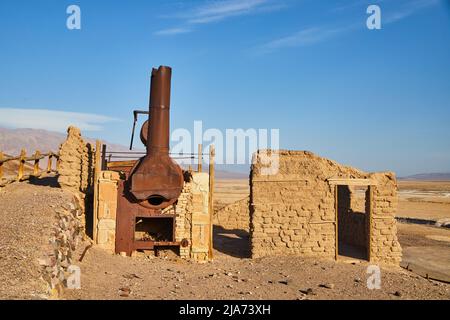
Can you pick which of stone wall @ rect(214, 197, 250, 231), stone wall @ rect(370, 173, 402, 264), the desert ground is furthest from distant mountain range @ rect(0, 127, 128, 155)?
stone wall @ rect(370, 173, 402, 264)

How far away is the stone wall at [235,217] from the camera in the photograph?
1763 centimetres

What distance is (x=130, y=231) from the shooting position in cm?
1087

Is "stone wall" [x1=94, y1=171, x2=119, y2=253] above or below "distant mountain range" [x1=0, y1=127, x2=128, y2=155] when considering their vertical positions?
below

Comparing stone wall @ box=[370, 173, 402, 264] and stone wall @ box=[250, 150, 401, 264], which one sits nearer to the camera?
stone wall @ box=[250, 150, 401, 264]

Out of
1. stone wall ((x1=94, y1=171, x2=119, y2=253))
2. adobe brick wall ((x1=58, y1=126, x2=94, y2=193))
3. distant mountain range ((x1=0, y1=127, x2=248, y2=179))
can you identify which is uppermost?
distant mountain range ((x1=0, y1=127, x2=248, y2=179))

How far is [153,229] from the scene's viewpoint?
1216 cm

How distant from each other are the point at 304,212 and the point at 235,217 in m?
6.27

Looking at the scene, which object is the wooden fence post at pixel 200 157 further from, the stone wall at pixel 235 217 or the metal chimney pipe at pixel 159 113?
the stone wall at pixel 235 217

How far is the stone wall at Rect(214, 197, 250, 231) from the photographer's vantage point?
57.8ft

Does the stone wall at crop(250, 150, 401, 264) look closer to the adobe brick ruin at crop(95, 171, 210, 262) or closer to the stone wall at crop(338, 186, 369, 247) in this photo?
the stone wall at crop(338, 186, 369, 247)

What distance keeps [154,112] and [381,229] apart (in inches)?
287

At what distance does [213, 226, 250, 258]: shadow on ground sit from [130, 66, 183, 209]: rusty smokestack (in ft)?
10.3
